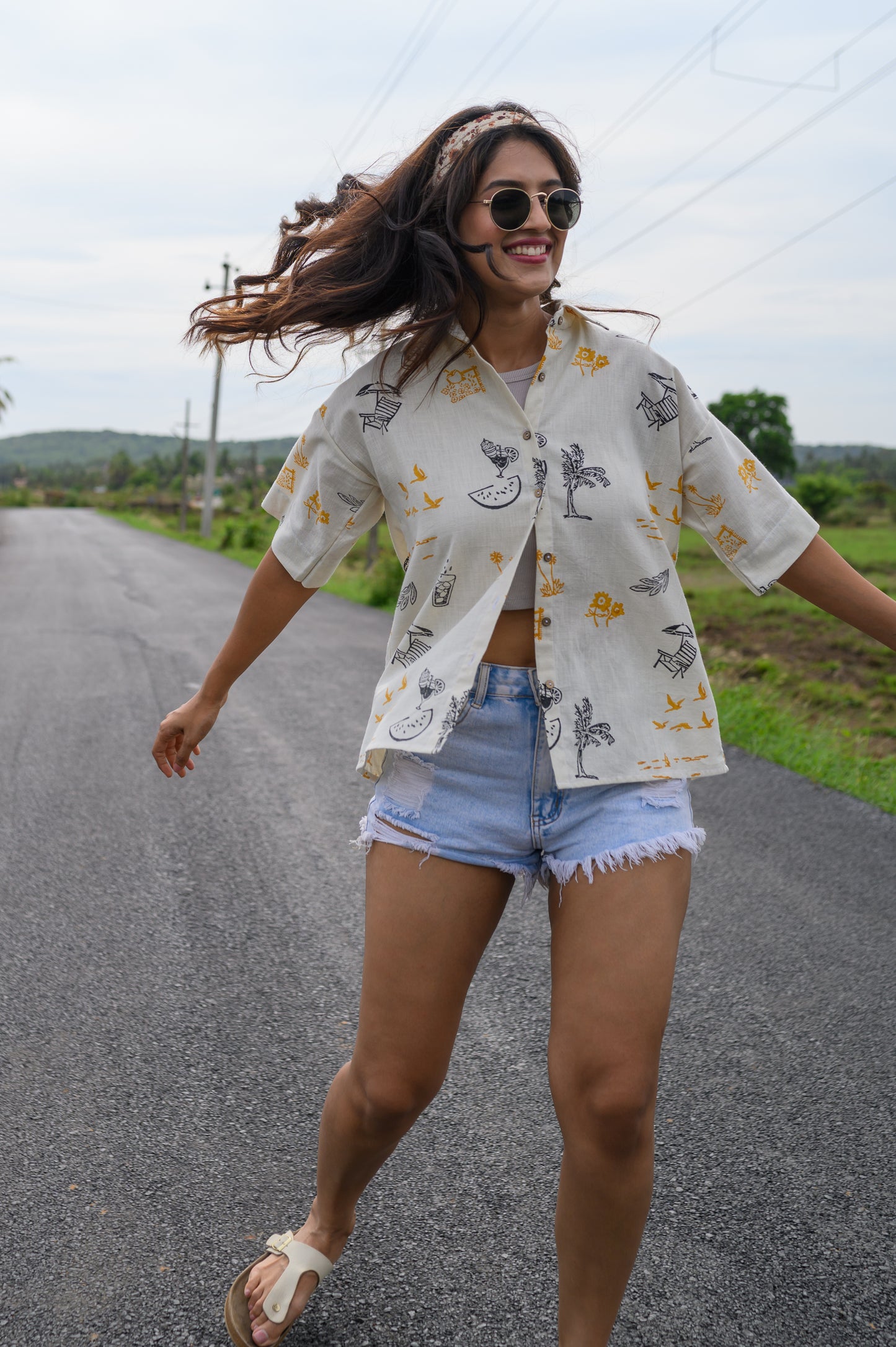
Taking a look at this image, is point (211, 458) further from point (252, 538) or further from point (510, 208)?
point (510, 208)

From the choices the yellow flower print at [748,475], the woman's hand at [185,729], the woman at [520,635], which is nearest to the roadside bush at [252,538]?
the woman's hand at [185,729]

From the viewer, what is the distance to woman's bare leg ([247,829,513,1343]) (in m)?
1.94

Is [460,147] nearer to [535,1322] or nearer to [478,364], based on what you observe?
[478,364]

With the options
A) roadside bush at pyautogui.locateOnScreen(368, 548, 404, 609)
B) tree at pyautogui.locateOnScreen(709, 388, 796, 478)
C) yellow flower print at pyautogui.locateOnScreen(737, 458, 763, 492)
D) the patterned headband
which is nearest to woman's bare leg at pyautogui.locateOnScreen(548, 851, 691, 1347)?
yellow flower print at pyautogui.locateOnScreen(737, 458, 763, 492)

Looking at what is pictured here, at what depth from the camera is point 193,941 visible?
396cm

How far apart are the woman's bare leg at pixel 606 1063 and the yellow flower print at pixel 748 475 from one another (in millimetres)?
663

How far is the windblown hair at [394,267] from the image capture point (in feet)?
6.84

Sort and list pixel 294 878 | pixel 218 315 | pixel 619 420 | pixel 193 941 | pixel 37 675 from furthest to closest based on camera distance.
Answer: pixel 37 675, pixel 294 878, pixel 193 941, pixel 218 315, pixel 619 420

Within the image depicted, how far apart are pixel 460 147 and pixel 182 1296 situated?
215 cm

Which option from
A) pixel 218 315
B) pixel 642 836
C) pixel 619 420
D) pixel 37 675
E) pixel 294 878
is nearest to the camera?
pixel 642 836

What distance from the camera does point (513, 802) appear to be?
196 centimetres

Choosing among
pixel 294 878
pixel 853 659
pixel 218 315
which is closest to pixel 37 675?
pixel 294 878

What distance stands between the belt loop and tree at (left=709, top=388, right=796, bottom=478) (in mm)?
82856

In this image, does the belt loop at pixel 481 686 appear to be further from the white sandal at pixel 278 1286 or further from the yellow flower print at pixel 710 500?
the white sandal at pixel 278 1286
